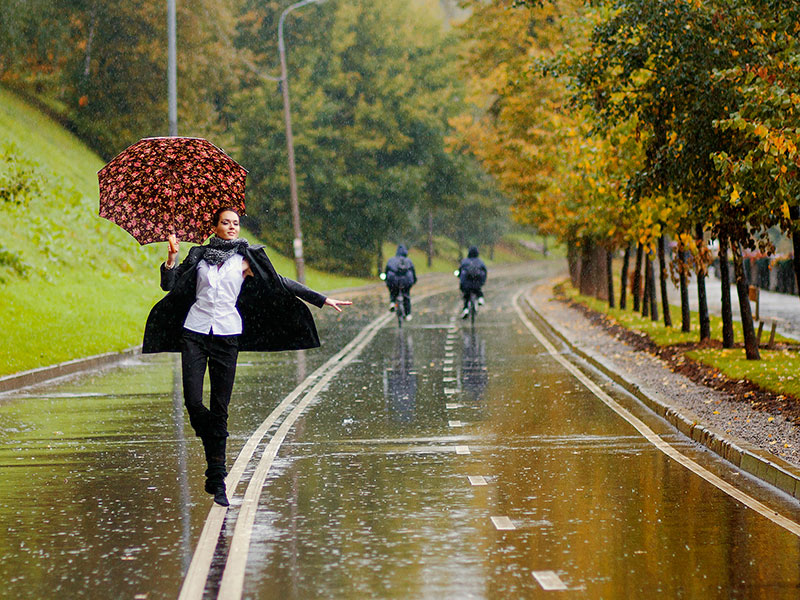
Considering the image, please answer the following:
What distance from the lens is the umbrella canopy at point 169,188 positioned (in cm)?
1002

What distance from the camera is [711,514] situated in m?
8.75

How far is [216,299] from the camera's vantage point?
29.8 ft

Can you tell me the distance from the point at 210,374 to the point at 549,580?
10.5 feet

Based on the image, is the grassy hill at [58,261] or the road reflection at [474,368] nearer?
the road reflection at [474,368]

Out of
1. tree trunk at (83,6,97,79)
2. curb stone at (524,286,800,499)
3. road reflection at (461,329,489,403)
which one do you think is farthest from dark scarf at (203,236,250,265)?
tree trunk at (83,6,97,79)

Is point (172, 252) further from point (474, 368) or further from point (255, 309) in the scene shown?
point (474, 368)

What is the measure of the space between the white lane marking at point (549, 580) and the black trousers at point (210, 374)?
112 inches

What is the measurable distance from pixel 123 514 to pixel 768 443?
18.2ft

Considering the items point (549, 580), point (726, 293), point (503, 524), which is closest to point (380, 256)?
point (726, 293)

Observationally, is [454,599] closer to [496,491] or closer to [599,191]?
[496,491]

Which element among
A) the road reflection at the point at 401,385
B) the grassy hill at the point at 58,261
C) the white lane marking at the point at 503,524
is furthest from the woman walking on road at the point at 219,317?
the grassy hill at the point at 58,261

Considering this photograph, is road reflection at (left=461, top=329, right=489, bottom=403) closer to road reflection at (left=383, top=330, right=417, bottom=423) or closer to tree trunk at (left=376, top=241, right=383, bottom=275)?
road reflection at (left=383, top=330, right=417, bottom=423)

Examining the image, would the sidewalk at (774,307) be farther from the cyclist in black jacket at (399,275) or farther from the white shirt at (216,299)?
the white shirt at (216,299)

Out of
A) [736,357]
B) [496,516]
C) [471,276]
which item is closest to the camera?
[496,516]
